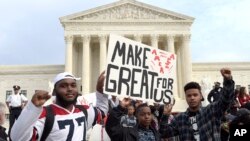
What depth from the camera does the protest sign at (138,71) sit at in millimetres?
6660

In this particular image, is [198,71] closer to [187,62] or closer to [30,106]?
[187,62]

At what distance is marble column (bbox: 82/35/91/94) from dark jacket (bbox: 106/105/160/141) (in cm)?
4164

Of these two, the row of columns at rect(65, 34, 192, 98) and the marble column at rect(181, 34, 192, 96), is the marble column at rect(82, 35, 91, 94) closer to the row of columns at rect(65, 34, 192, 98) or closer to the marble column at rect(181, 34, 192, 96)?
the row of columns at rect(65, 34, 192, 98)

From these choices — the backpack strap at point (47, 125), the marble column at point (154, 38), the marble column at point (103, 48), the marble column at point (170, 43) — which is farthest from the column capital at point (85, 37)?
the backpack strap at point (47, 125)

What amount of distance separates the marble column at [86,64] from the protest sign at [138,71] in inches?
1557

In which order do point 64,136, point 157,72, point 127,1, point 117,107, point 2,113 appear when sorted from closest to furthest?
point 64,136
point 117,107
point 2,113
point 157,72
point 127,1

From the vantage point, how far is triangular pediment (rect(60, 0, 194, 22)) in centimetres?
5181

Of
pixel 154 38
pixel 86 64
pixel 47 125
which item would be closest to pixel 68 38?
pixel 86 64

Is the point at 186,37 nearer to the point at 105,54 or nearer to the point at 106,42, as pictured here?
the point at 106,42

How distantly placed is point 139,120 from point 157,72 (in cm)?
214

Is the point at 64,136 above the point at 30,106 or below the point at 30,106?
below

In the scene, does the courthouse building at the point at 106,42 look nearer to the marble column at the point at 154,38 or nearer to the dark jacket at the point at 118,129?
the marble column at the point at 154,38

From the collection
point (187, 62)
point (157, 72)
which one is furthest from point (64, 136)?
point (187, 62)

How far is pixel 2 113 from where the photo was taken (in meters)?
7.29
